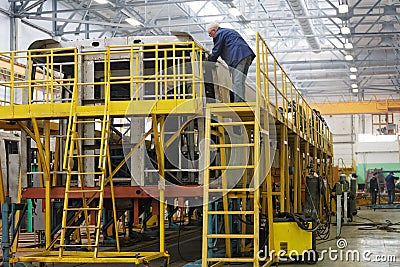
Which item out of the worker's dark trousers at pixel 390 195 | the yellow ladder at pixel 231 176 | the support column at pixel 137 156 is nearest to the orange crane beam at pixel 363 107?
the worker's dark trousers at pixel 390 195

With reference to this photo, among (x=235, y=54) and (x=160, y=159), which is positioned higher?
(x=235, y=54)

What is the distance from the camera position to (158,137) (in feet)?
36.0

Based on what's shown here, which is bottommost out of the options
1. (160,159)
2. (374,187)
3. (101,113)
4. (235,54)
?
(374,187)

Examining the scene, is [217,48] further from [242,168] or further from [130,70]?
[242,168]

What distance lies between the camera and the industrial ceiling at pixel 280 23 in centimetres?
2539

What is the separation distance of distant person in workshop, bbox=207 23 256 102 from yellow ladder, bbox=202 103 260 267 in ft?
1.93

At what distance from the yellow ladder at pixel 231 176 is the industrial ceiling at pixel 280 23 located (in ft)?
36.7

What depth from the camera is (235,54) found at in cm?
1155

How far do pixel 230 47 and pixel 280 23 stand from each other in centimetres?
1958

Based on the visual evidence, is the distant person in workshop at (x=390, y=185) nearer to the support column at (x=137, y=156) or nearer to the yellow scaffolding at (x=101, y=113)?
the yellow scaffolding at (x=101, y=113)

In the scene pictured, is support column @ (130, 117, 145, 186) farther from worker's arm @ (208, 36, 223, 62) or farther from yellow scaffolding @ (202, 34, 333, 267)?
worker's arm @ (208, 36, 223, 62)

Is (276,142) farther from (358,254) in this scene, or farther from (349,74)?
(349,74)

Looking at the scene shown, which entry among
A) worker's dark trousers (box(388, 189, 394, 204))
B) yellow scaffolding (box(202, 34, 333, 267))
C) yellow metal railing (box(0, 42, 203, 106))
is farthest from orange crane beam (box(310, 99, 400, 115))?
yellow metal railing (box(0, 42, 203, 106))

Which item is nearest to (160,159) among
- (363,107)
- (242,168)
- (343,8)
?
(242,168)
